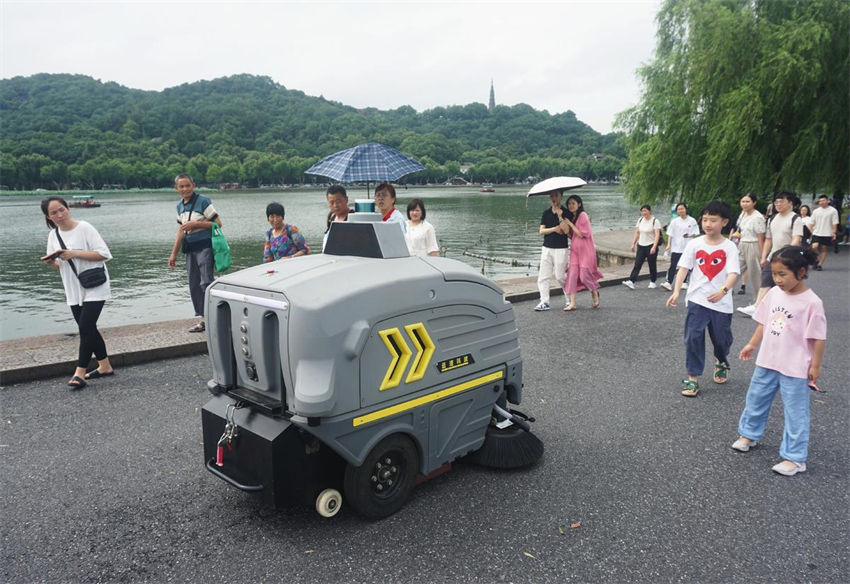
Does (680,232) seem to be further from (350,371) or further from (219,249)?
(350,371)

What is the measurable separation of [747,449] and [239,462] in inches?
137

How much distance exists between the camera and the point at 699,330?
16.3 feet

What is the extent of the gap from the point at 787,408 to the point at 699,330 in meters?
1.45

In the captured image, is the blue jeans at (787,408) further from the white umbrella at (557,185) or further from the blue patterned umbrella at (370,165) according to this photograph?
the blue patterned umbrella at (370,165)

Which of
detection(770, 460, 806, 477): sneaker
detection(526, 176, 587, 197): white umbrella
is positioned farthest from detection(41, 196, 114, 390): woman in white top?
detection(770, 460, 806, 477): sneaker

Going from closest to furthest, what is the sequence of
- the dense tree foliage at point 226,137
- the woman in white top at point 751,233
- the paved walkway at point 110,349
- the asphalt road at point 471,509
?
the asphalt road at point 471,509
the paved walkway at point 110,349
the woman in white top at point 751,233
the dense tree foliage at point 226,137

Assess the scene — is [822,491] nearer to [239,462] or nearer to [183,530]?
[239,462]

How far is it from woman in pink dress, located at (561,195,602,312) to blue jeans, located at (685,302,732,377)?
10.4 feet

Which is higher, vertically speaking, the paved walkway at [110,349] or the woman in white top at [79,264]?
the woman in white top at [79,264]

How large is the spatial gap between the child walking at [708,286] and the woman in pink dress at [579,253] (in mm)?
3000

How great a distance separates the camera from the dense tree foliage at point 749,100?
16297 mm

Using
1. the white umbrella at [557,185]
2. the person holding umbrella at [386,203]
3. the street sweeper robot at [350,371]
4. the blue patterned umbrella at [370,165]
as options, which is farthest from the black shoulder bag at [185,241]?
the white umbrella at [557,185]

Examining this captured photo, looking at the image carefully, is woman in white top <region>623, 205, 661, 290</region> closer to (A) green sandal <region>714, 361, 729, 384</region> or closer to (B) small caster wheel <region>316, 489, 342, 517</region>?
(A) green sandal <region>714, 361, 729, 384</region>

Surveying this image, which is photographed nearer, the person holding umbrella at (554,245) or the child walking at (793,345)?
the child walking at (793,345)
